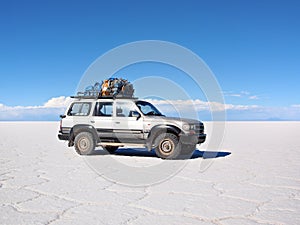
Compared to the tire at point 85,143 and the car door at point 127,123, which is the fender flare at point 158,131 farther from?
the tire at point 85,143

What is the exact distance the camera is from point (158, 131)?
985 centimetres

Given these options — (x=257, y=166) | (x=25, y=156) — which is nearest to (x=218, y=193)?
(x=257, y=166)

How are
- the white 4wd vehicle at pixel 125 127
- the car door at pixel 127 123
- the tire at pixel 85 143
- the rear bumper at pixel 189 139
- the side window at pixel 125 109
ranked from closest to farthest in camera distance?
the rear bumper at pixel 189 139
the white 4wd vehicle at pixel 125 127
the car door at pixel 127 123
the side window at pixel 125 109
the tire at pixel 85 143

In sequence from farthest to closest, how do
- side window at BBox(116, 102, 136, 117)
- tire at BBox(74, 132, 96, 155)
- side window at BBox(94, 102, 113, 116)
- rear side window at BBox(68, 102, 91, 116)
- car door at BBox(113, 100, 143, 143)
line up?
rear side window at BBox(68, 102, 91, 116)
side window at BBox(94, 102, 113, 116)
tire at BBox(74, 132, 96, 155)
side window at BBox(116, 102, 136, 117)
car door at BBox(113, 100, 143, 143)

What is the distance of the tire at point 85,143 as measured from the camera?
10656mm

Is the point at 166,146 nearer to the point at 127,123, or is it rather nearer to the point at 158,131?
the point at 158,131

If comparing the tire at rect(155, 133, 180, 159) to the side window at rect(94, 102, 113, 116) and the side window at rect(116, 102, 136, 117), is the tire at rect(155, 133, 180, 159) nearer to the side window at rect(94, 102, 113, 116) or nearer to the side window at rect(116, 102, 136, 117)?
the side window at rect(116, 102, 136, 117)

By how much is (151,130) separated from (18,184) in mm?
4721

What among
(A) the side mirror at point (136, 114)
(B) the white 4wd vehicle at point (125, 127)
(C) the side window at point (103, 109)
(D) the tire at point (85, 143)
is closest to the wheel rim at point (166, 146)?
(B) the white 4wd vehicle at point (125, 127)

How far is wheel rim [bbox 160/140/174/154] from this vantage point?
975cm

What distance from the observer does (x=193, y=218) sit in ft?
13.4

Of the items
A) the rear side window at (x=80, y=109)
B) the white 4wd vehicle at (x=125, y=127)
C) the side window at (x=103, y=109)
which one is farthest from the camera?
the rear side window at (x=80, y=109)

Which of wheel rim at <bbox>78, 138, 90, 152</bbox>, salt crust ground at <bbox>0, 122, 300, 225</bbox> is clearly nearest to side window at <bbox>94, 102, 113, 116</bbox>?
wheel rim at <bbox>78, 138, 90, 152</bbox>

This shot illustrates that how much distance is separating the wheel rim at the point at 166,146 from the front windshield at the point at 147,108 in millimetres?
1199
